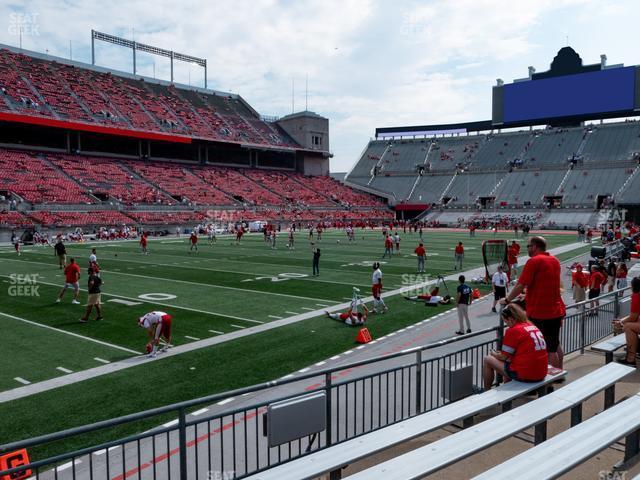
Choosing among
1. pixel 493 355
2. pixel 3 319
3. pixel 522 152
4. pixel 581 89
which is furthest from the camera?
pixel 522 152

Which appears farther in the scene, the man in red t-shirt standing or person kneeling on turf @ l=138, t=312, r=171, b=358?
person kneeling on turf @ l=138, t=312, r=171, b=358

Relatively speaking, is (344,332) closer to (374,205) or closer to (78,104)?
(78,104)

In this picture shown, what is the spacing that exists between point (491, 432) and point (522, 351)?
1.60 metres

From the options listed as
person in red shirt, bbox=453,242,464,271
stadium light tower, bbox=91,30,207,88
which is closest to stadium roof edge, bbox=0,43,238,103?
stadium light tower, bbox=91,30,207,88

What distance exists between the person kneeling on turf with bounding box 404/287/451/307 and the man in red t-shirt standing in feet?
30.8

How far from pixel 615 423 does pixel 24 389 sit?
28.7 feet

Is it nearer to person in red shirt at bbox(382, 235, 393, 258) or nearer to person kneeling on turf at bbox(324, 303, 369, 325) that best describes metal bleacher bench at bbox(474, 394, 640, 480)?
person kneeling on turf at bbox(324, 303, 369, 325)

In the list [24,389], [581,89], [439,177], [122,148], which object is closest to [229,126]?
[122,148]

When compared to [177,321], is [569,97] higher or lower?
higher

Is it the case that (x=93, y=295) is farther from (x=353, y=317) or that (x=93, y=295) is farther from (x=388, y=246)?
(x=388, y=246)

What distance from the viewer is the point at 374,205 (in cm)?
8025

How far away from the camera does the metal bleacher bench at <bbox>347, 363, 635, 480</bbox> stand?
3756 mm

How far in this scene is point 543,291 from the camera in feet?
21.8

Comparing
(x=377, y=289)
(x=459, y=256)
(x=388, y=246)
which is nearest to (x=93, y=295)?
(x=377, y=289)
